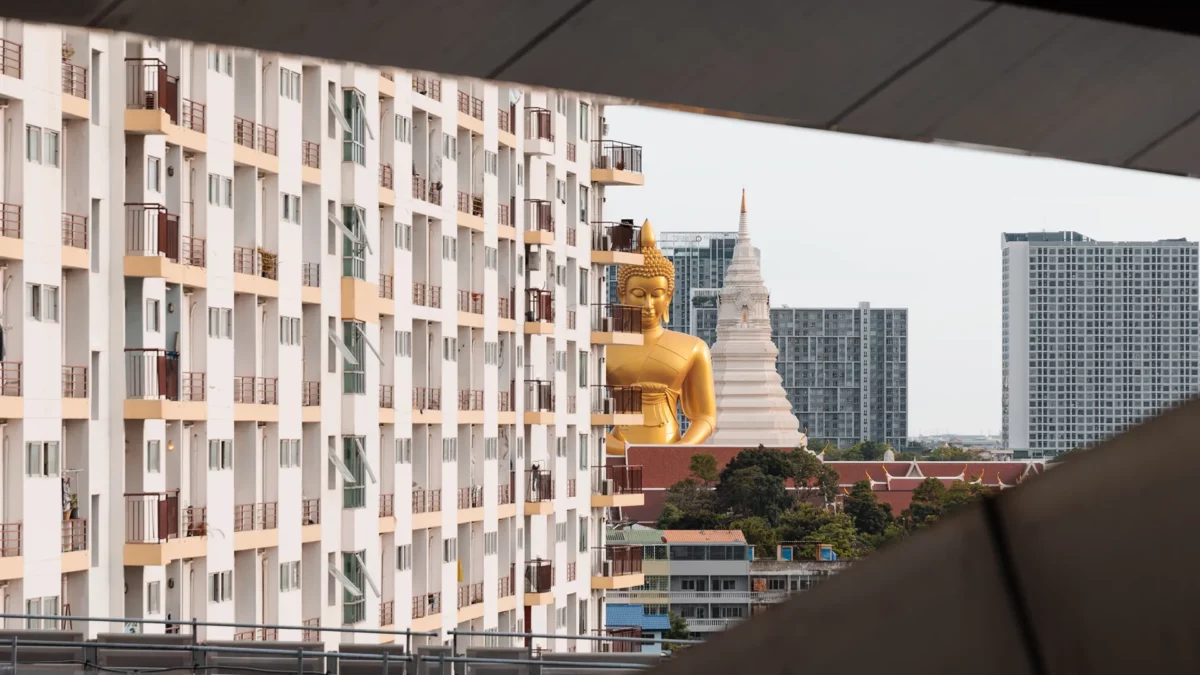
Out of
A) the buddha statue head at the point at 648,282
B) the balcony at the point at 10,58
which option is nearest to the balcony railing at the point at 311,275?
the balcony at the point at 10,58

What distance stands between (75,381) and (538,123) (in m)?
23.5

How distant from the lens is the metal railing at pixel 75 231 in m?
27.6

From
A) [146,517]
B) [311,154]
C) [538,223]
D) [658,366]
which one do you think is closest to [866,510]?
[658,366]

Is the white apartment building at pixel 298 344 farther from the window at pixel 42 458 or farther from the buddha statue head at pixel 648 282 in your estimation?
the buddha statue head at pixel 648 282

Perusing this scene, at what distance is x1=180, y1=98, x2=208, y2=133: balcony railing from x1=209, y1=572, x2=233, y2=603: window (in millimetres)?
8557

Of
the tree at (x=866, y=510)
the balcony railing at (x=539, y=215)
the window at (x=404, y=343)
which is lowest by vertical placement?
the tree at (x=866, y=510)

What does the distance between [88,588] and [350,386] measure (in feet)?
37.1

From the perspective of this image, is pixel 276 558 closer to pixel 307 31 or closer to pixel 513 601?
pixel 513 601

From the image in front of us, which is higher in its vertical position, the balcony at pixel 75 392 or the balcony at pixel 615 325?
the balcony at pixel 615 325

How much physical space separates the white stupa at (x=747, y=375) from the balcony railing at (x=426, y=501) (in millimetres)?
70198

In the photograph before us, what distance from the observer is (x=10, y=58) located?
2525cm

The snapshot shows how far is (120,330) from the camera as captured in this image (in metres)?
29.0

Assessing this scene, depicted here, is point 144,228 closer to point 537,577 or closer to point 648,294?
point 537,577

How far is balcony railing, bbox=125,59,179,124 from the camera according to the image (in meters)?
28.6
